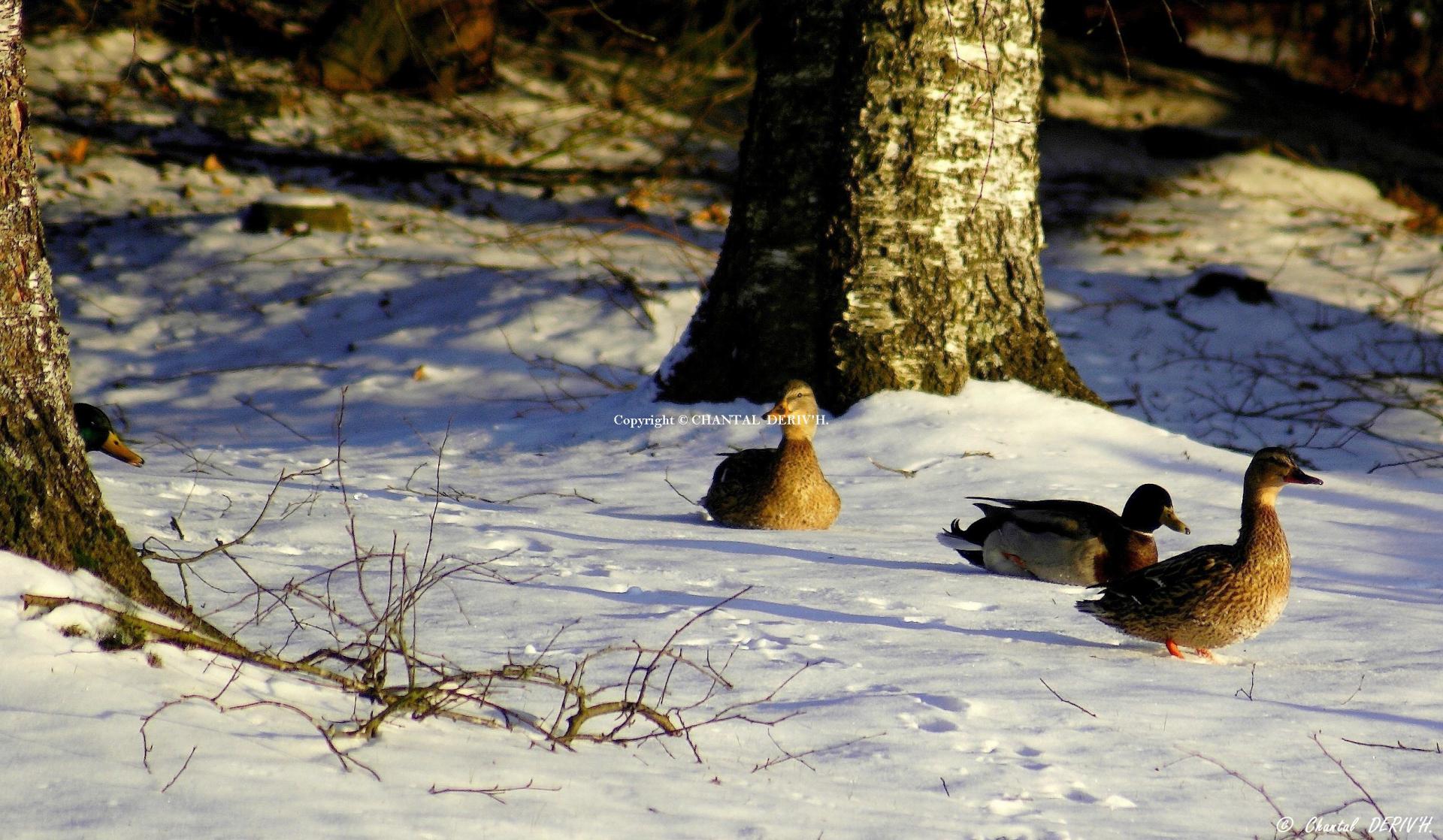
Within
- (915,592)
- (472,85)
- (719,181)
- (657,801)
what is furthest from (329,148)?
(657,801)

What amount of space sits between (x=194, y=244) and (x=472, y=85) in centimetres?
426

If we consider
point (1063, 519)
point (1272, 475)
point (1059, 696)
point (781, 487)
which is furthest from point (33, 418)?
point (1272, 475)

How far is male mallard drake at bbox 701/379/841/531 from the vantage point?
5.44m

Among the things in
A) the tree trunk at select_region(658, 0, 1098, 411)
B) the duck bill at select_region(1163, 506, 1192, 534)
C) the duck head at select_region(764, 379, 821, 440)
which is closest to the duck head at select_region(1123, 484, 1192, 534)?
the duck bill at select_region(1163, 506, 1192, 534)

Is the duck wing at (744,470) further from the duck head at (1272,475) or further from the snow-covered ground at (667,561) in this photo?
the duck head at (1272,475)

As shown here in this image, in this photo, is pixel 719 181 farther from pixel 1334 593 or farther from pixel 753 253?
pixel 1334 593

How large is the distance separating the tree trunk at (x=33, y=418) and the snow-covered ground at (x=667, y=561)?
0.17 metres

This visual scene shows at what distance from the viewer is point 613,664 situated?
3371mm

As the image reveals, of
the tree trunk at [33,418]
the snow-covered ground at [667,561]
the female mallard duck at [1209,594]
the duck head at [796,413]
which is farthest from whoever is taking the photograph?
the duck head at [796,413]

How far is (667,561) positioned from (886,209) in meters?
2.78

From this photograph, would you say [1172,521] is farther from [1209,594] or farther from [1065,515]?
[1209,594]

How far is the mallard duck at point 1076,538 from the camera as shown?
4.68 m

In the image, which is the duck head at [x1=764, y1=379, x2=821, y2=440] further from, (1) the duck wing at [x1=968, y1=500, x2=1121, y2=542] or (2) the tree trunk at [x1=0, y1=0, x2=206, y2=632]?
(2) the tree trunk at [x1=0, y1=0, x2=206, y2=632]

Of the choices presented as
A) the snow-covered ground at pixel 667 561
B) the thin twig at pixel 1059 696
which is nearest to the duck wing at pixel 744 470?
Result: the snow-covered ground at pixel 667 561
